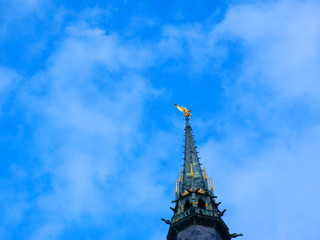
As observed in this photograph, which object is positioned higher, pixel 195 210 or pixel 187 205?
pixel 187 205

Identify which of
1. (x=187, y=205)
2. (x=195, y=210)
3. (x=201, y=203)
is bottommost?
(x=195, y=210)

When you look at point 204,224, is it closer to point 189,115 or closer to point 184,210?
point 184,210

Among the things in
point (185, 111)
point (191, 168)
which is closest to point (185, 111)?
point (185, 111)

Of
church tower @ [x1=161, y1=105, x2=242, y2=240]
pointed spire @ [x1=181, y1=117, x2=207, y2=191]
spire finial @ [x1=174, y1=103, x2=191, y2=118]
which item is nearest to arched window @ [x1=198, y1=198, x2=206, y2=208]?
church tower @ [x1=161, y1=105, x2=242, y2=240]

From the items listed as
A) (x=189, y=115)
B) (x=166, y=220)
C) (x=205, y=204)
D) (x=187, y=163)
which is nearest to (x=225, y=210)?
(x=205, y=204)

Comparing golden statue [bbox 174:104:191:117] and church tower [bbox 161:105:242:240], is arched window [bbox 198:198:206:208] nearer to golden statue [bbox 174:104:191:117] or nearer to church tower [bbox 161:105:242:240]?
church tower [bbox 161:105:242:240]

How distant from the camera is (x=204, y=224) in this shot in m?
51.1

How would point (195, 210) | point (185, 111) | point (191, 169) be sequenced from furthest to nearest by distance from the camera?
point (185, 111) → point (191, 169) → point (195, 210)

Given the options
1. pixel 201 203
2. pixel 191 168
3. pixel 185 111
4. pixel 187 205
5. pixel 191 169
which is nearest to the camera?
pixel 187 205

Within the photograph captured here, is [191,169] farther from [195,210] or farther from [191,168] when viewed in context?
[195,210]

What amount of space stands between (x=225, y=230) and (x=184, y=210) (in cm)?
440

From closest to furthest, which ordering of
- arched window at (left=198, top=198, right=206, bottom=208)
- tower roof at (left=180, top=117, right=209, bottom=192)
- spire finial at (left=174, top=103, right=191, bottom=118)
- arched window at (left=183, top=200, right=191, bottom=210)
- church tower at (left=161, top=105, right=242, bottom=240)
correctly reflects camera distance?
church tower at (left=161, top=105, right=242, bottom=240) < arched window at (left=183, top=200, right=191, bottom=210) < arched window at (left=198, top=198, right=206, bottom=208) < tower roof at (left=180, top=117, right=209, bottom=192) < spire finial at (left=174, top=103, right=191, bottom=118)

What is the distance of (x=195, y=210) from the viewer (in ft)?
172

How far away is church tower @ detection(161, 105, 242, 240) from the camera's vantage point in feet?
166
